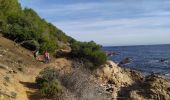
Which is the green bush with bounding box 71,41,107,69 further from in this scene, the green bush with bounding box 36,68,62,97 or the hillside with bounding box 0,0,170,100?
the green bush with bounding box 36,68,62,97

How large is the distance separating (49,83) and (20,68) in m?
5.10

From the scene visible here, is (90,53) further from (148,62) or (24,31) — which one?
(148,62)

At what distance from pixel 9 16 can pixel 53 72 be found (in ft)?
59.8

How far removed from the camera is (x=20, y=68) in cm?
2788

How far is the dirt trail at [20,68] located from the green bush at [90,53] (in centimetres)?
184

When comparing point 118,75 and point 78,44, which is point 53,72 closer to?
point 118,75

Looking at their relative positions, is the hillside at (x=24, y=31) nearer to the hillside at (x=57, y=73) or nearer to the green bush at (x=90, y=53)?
the hillside at (x=57, y=73)

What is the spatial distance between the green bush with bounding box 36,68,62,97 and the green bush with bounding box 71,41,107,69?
34.5ft

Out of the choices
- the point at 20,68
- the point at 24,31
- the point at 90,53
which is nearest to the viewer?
the point at 20,68

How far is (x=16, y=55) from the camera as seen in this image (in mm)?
Result: 31547

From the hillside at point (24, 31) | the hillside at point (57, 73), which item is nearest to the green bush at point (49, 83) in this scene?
the hillside at point (57, 73)

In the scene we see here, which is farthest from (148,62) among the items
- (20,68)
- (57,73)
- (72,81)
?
(72,81)

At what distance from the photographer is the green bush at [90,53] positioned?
35.4 metres

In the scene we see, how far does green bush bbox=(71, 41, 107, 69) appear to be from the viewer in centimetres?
3541
